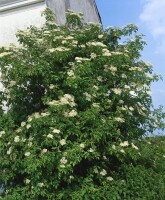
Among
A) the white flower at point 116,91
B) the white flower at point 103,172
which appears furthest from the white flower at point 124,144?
the white flower at point 116,91

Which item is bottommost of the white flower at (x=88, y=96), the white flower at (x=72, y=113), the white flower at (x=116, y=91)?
the white flower at (x=72, y=113)

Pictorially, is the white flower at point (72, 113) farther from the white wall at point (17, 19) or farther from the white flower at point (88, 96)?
the white wall at point (17, 19)

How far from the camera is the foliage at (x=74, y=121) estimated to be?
23.1 feet

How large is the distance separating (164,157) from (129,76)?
1621 millimetres

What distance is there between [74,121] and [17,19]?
4240mm

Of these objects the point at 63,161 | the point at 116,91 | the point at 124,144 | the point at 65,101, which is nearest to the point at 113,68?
the point at 116,91

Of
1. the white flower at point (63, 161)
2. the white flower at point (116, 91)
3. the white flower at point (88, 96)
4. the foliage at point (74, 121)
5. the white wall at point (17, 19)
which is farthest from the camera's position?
the white wall at point (17, 19)

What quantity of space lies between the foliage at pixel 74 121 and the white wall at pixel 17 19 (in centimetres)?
168

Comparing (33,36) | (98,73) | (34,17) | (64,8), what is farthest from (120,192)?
(64,8)

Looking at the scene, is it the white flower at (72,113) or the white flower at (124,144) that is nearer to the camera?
the white flower at (72,113)

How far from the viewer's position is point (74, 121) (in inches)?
282

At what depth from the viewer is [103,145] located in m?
7.52

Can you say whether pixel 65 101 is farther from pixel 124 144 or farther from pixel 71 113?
pixel 124 144

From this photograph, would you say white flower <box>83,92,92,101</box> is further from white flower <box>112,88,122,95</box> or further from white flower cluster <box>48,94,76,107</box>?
white flower <box>112,88,122,95</box>
